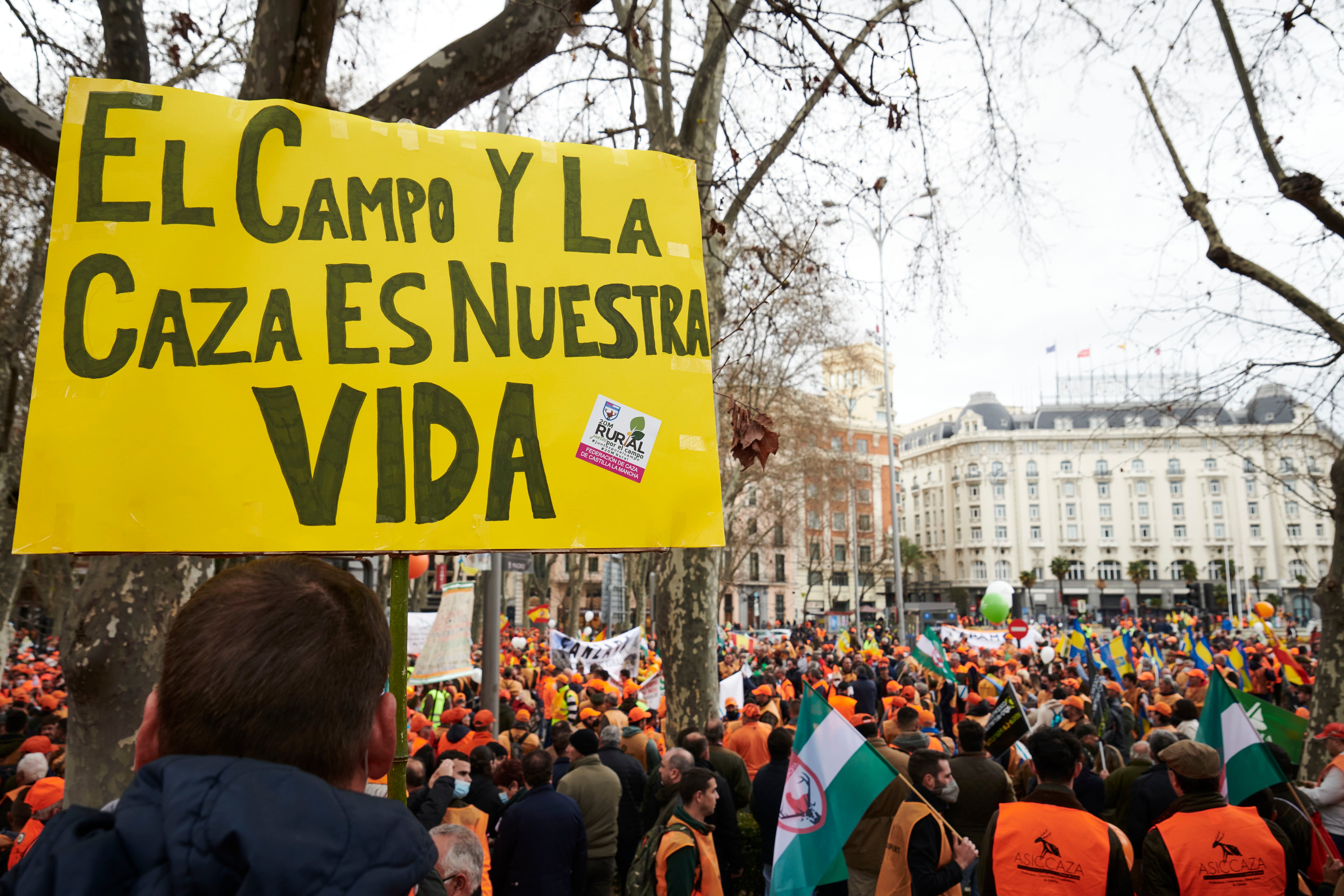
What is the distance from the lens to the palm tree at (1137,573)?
83625 millimetres

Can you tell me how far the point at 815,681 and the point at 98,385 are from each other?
1352 centimetres

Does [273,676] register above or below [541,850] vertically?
above

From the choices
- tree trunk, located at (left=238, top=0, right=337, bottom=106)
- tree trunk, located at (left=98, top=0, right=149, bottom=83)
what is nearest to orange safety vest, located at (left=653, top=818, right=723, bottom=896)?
tree trunk, located at (left=238, top=0, right=337, bottom=106)

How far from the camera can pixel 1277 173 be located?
7.86 m

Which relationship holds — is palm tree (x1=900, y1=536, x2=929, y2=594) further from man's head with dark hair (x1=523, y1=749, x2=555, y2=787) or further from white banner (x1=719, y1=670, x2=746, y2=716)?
man's head with dark hair (x1=523, y1=749, x2=555, y2=787)

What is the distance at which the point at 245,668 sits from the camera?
1256mm

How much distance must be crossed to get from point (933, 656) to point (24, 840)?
45.0ft

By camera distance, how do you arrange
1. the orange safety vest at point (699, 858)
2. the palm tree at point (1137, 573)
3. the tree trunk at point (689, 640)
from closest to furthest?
the orange safety vest at point (699, 858), the tree trunk at point (689, 640), the palm tree at point (1137, 573)

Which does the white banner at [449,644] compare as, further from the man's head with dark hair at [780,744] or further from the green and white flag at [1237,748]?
the green and white flag at [1237,748]

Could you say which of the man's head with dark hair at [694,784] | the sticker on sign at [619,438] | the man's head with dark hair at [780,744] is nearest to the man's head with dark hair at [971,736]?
the man's head with dark hair at [780,744]

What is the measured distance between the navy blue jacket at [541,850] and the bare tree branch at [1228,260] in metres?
7.77

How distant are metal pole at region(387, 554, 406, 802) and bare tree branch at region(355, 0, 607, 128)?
103 inches

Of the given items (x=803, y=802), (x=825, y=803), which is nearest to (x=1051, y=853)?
(x=825, y=803)

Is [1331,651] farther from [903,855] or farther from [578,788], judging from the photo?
[578,788]
